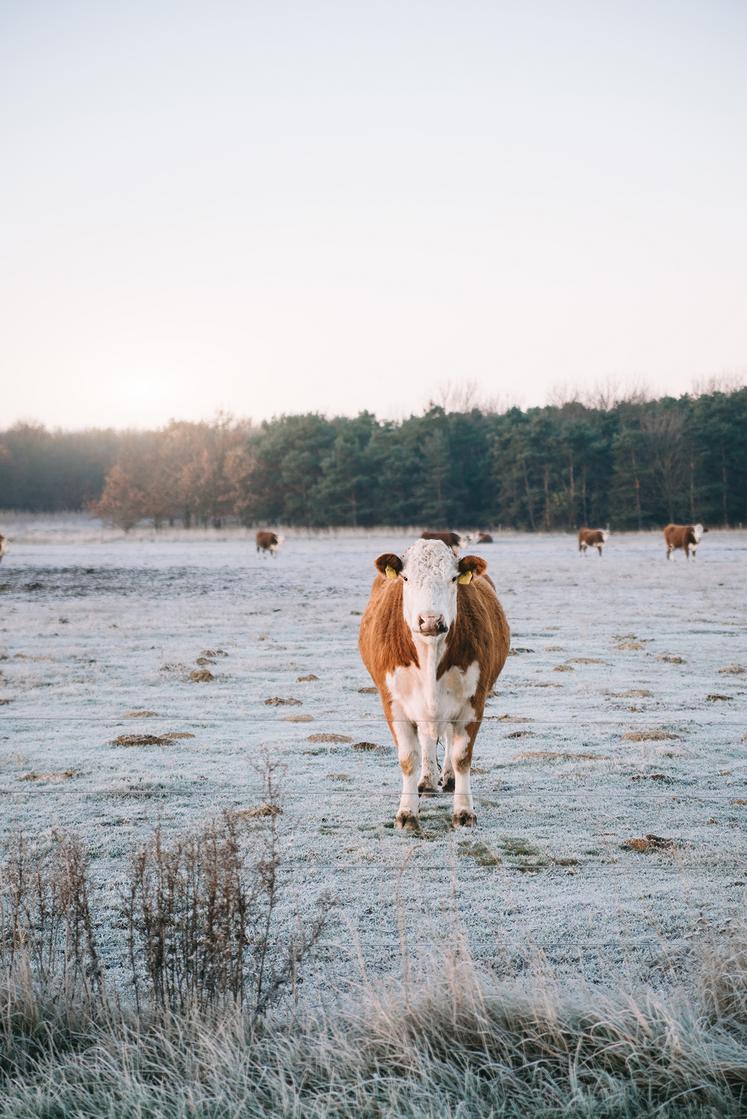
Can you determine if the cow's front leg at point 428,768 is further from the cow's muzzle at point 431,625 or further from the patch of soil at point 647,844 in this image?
the patch of soil at point 647,844

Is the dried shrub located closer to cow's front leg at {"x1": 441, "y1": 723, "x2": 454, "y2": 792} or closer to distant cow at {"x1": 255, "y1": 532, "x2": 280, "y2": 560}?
cow's front leg at {"x1": 441, "y1": 723, "x2": 454, "y2": 792}

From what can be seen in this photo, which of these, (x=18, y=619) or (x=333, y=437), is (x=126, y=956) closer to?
(x=18, y=619)

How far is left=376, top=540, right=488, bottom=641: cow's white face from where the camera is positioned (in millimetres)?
6207

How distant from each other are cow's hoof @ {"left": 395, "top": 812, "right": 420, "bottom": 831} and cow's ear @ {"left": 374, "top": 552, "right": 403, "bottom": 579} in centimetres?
170

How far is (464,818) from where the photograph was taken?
6.59 m

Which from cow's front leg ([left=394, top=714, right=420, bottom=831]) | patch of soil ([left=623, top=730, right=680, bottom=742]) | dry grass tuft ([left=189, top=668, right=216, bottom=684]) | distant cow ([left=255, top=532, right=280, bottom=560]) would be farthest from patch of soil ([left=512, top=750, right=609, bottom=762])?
distant cow ([left=255, top=532, right=280, bottom=560])

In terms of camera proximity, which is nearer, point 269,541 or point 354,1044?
point 354,1044

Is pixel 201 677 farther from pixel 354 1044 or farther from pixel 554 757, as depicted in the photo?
pixel 354 1044

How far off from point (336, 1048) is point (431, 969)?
76 cm

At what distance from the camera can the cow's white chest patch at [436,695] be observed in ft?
21.8

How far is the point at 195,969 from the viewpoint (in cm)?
387

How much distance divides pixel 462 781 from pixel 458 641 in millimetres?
1001

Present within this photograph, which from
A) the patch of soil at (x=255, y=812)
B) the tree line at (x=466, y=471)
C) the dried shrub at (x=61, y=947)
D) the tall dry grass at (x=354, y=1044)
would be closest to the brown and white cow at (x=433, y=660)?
the patch of soil at (x=255, y=812)

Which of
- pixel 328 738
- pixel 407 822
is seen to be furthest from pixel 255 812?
pixel 328 738
